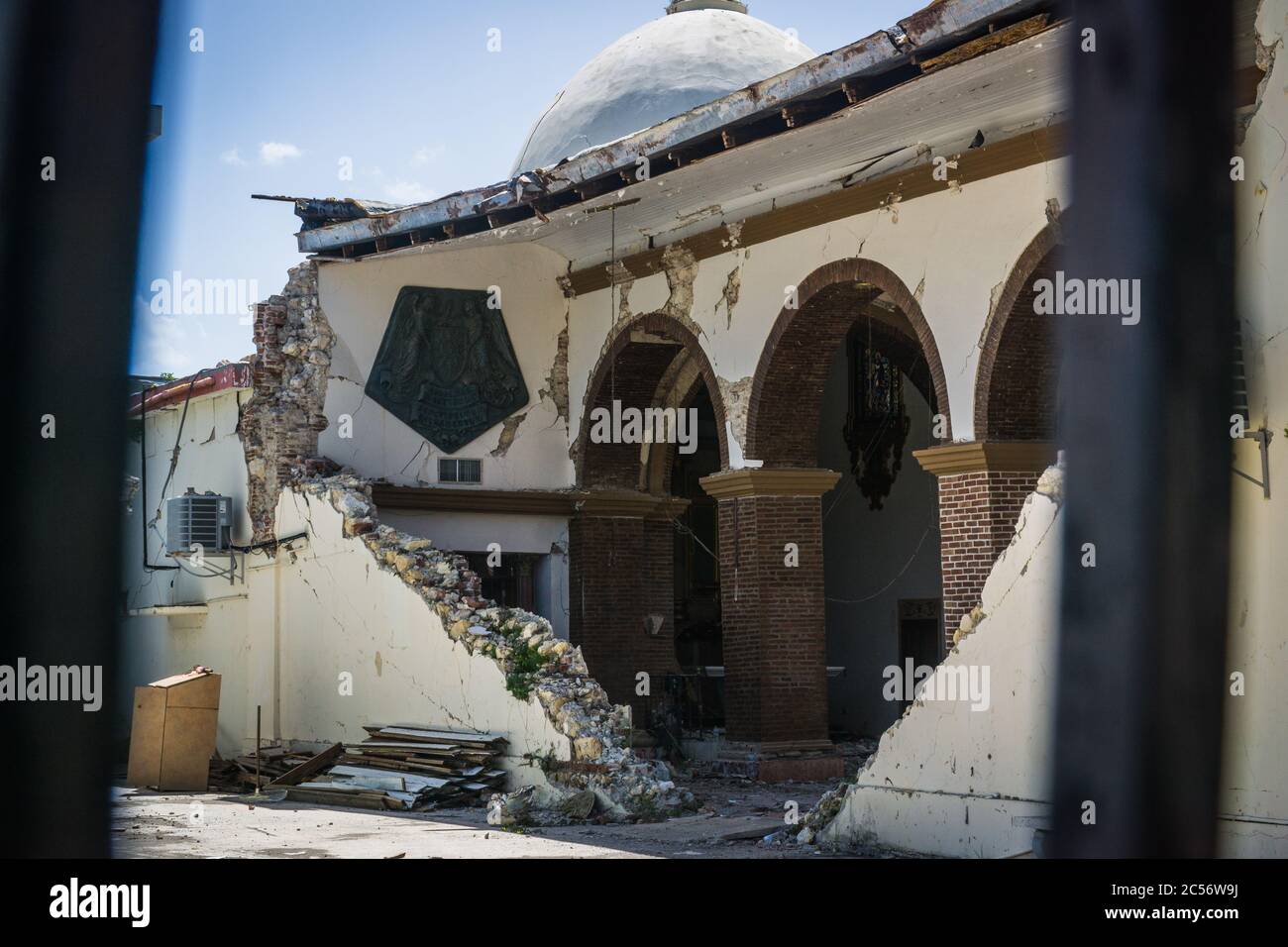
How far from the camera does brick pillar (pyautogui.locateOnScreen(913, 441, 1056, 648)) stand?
13477 millimetres

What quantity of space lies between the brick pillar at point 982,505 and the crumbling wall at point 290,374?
7.86m

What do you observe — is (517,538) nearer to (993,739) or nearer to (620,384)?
(620,384)

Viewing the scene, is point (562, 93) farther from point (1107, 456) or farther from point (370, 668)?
point (1107, 456)

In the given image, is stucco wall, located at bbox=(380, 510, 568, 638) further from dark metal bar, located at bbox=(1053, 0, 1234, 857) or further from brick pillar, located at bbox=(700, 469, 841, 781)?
dark metal bar, located at bbox=(1053, 0, 1234, 857)

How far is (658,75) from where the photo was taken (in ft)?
64.7

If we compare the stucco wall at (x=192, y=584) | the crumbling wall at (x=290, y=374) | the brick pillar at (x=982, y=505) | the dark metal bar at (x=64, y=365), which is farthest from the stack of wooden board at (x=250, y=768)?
the dark metal bar at (x=64, y=365)

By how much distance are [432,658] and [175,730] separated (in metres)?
2.79

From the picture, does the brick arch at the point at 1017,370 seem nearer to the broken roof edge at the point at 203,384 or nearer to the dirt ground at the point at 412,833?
the dirt ground at the point at 412,833

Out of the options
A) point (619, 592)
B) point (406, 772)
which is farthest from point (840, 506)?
point (406, 772)

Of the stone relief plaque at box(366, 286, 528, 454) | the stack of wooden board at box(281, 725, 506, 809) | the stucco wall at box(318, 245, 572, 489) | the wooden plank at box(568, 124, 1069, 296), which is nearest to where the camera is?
the wooden plank at box(568, 124, 1069, 296)

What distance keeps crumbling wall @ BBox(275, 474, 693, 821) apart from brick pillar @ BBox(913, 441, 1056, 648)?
9.89 feet

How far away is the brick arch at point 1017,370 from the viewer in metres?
13.3

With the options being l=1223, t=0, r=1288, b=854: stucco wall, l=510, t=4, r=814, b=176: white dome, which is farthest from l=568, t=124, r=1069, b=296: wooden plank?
l=1223, t=0, r=1288, b=854: stucco wall
